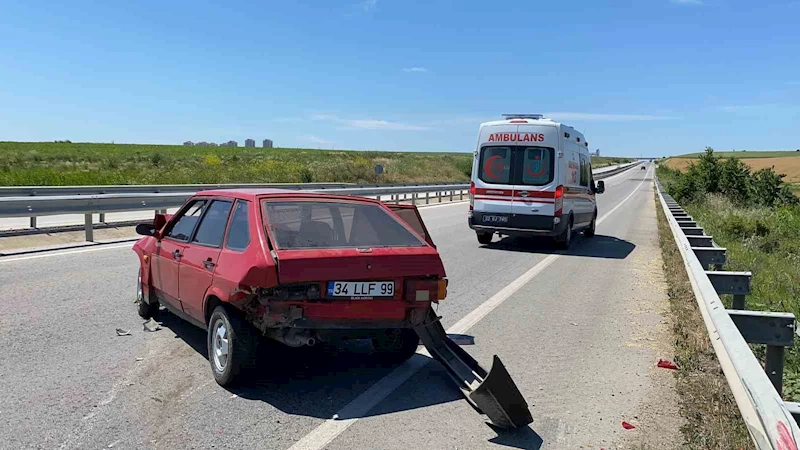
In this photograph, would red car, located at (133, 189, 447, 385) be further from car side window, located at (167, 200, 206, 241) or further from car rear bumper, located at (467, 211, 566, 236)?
car rear bumper, located at (467, 211, 566, 236)

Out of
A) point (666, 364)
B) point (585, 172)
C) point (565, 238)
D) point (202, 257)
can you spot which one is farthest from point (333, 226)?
point (585, 172)

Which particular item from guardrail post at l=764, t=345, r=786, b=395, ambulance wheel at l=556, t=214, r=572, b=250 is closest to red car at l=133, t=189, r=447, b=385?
guardrail post at l=764, t=345, r=786, b=395

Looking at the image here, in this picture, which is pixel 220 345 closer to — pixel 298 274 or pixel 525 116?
pixel 298 274

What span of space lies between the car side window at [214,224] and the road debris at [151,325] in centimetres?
126

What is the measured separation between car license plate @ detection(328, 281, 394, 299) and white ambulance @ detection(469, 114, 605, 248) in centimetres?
950

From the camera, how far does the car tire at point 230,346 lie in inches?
197

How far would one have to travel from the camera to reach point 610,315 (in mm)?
8344

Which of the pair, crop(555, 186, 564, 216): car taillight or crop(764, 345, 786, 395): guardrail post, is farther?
crop(555, 186, 564, 216): car taillight

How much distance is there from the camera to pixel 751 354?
3.63m

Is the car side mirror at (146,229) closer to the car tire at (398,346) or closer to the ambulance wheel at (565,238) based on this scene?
the car tire at (398,346)

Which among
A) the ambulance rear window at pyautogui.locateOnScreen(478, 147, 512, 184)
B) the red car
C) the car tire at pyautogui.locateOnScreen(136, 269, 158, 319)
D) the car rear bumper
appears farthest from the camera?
the ambulance rear window at pyautogui.locateOnScreen(478, 147, 512, 184)

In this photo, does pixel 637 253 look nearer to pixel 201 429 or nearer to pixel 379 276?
pixel 379 276

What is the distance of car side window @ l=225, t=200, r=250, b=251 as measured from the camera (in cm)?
527

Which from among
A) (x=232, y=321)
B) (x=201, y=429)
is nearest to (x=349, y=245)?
(x=232, y=321)
